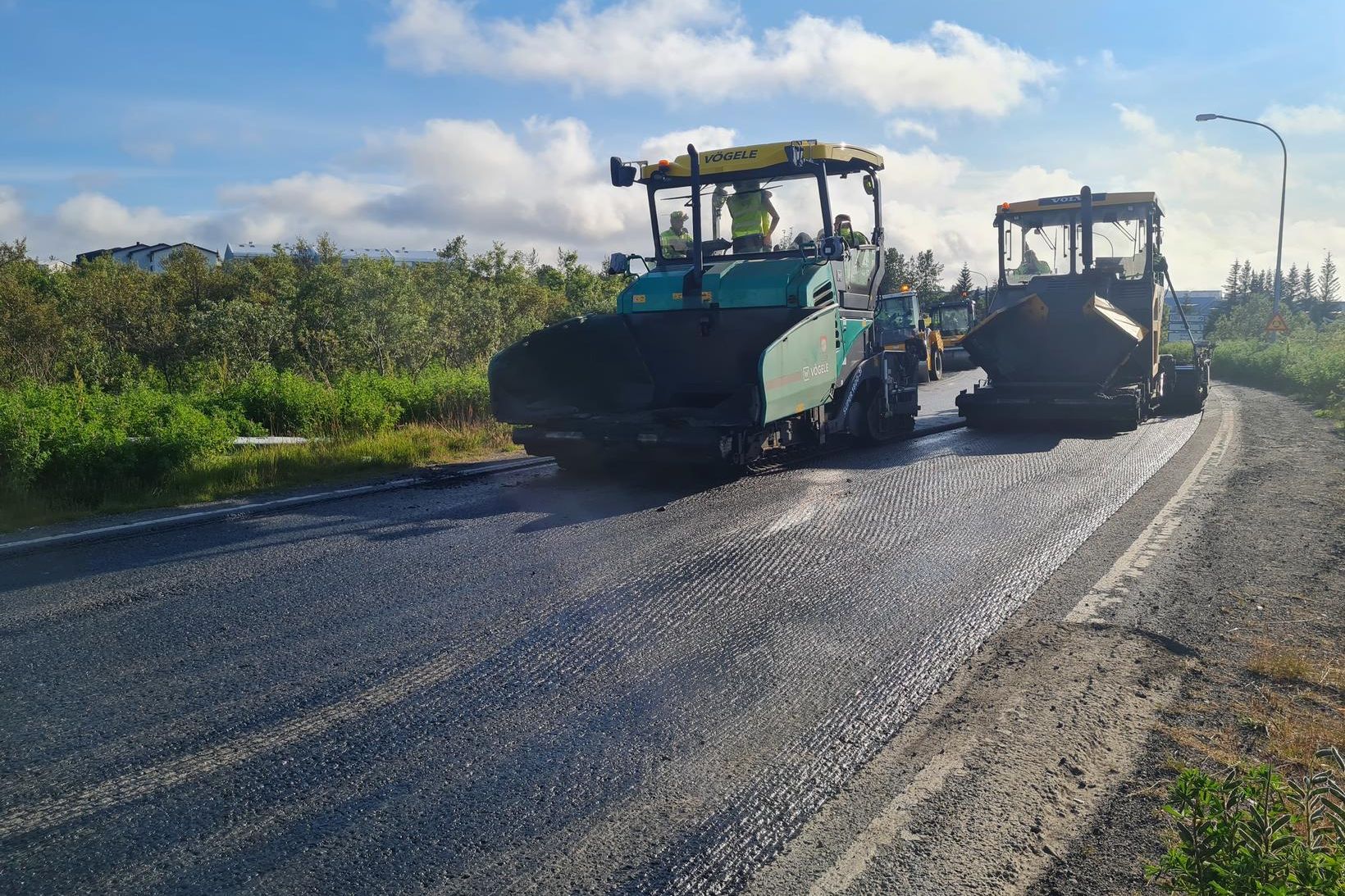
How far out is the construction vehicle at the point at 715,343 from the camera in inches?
337

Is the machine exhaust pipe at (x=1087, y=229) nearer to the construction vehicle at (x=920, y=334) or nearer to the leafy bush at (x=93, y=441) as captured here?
the construction vehicle at (x=920, y=334)

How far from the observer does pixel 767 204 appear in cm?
1030

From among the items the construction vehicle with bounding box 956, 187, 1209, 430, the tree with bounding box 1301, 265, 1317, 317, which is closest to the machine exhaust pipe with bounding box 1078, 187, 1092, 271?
the construction vehicle with bounding box 956, 187, 1209, 430

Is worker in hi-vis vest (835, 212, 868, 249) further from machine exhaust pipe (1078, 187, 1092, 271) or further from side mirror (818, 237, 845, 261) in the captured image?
machine exhaust pipe (1078, 187, 1092, 271)

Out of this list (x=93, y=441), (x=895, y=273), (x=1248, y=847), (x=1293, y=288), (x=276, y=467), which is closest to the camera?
(x=1248, y=847)

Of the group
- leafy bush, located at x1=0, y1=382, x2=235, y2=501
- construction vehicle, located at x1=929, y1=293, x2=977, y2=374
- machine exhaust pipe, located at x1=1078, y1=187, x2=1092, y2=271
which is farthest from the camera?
construction vehicle, located at x1=929, y1=293, x2=977, y2=374

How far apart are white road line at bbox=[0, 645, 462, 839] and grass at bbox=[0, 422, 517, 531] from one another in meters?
4.83

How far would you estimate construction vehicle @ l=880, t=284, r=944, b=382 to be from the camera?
21.1 meters

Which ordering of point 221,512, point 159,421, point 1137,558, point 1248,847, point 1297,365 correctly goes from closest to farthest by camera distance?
point 1248,847
point 1137,558
point 221,512
point 159,421
point 1297,365


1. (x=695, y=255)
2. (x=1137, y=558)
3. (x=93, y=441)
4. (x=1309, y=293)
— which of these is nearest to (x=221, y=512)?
(x=93, y=441)

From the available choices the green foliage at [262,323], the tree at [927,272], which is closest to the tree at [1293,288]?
the tree at [927,272]

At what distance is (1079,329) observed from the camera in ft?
40.0

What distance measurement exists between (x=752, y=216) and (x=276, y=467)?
5350mm

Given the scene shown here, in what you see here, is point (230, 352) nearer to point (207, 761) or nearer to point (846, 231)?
point (846, 231)
